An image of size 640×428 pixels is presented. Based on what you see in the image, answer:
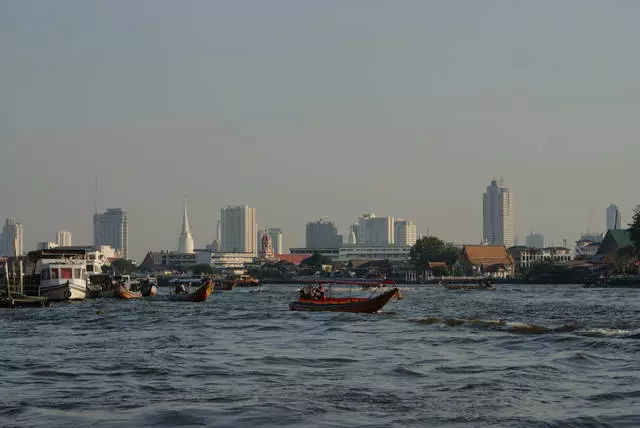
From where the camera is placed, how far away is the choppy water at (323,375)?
21.2 meters

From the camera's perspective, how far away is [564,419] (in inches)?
813

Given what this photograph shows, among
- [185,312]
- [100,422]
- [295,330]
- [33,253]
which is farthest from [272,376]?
[33,253]

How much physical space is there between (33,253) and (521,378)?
219 feet

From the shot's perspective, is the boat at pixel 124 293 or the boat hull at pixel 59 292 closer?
the boat hull at pixel 59 292

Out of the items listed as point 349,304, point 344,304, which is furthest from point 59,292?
point 349,304

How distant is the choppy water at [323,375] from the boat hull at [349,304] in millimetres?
10314

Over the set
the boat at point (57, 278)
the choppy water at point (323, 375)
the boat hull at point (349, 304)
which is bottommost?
the choppy water at point (323, 375)

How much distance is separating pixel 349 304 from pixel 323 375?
106 ft

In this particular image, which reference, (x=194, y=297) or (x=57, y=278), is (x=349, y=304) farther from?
(x=57, y=278)

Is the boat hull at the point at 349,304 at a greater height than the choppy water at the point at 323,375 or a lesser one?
greater

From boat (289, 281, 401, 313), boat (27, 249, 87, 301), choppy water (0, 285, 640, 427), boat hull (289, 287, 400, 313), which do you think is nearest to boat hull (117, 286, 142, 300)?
boat (27, 249, 87, 301)

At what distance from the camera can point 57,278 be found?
81000 millimetres

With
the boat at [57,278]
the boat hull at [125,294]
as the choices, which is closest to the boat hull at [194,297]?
the boat hull at [125,294]

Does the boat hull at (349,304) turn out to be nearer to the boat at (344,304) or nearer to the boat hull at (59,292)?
the boat at (344,304)
